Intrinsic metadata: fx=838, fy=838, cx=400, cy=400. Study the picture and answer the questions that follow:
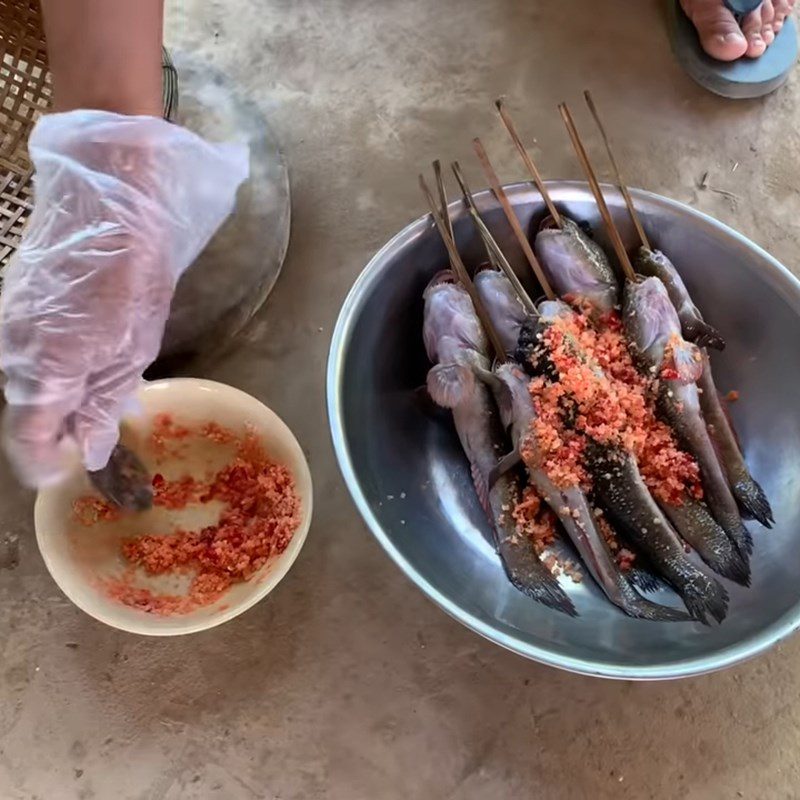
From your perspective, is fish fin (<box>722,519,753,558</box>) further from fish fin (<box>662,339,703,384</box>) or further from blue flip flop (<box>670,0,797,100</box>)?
blue flip flop (<box>670,0,797,100</box>)

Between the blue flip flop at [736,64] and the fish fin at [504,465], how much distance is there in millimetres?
1130

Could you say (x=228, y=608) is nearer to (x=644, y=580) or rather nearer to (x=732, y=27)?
(x=644, y=580)

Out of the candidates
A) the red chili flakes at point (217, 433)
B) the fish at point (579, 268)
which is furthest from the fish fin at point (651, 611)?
the red chili flakes at point (217, 433)

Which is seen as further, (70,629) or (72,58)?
(70,629)

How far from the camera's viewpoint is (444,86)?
187 cm

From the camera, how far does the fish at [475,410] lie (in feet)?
4.08

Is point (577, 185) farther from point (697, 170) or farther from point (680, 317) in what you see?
point (697, 170)

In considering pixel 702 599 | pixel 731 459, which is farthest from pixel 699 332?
pixel 702 599

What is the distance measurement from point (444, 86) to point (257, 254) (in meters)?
0.63

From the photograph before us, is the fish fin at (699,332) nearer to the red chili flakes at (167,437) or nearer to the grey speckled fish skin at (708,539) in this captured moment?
the grey speckled fish skin at (708,539)

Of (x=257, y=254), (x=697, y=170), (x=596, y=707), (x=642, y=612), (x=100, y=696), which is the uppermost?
(x=697, y=170)

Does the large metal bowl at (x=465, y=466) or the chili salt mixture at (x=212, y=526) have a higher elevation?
the large metal bowl at (x=465, y=466)

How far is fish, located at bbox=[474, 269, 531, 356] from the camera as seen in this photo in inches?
53.9

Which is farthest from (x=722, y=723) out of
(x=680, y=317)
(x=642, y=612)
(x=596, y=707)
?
(x=680, y=317)
